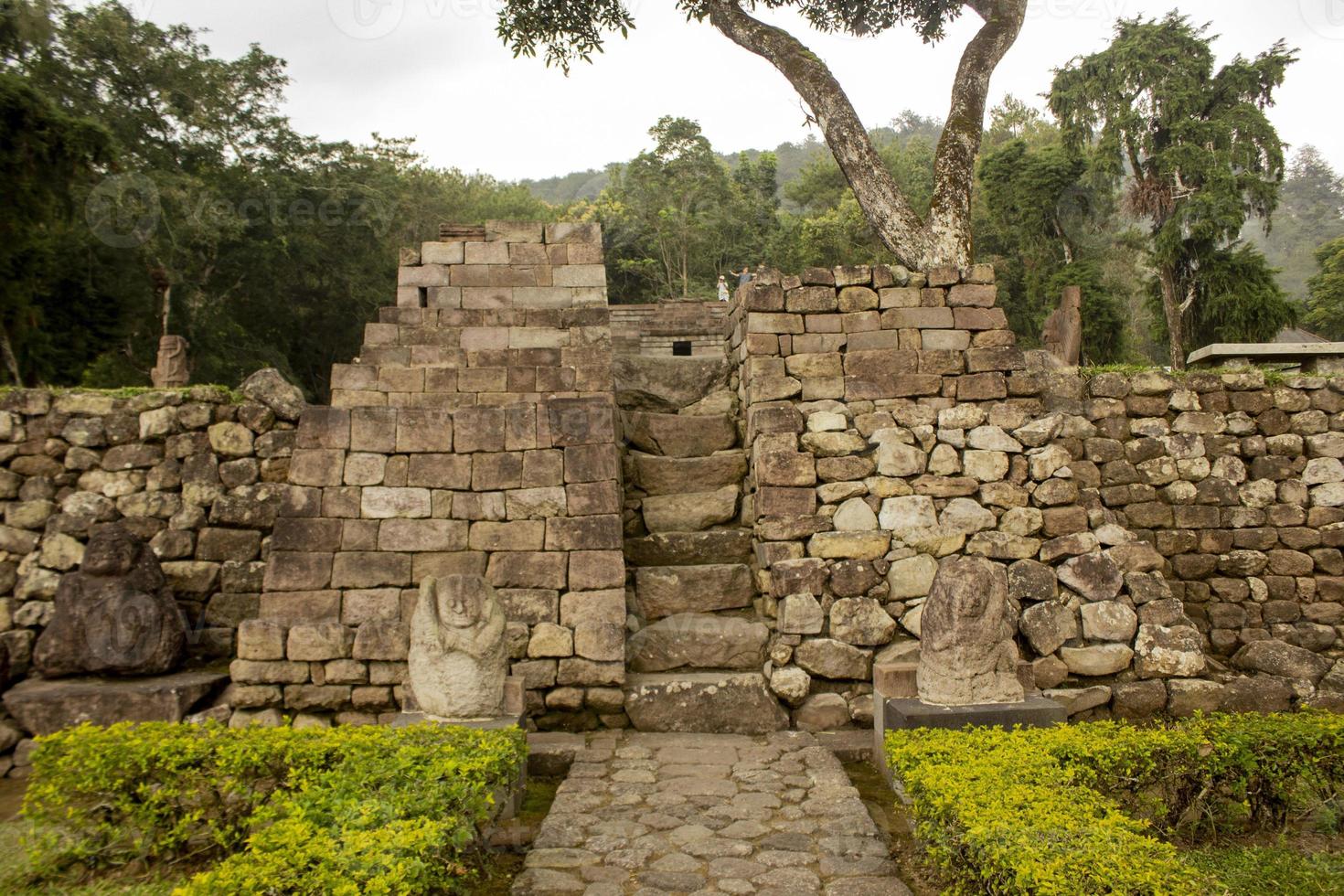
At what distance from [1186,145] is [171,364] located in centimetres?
1906

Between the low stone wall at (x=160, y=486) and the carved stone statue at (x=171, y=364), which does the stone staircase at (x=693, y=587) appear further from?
the carved stone statue at (x=171, y=364)

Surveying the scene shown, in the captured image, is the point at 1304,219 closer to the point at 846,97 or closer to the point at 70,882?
the point at 846,97

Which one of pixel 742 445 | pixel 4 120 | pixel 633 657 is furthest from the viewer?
pixel 4 120

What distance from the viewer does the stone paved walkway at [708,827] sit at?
4.29 metres

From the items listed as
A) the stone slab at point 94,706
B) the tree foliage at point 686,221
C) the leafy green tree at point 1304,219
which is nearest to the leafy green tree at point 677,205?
the tree foliage at point 686,221

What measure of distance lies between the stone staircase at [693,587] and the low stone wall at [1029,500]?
0.30 m

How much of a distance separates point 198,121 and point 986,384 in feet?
63.3

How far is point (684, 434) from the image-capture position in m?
8.93

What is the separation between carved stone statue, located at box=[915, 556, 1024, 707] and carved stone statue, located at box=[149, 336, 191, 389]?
8606 mm

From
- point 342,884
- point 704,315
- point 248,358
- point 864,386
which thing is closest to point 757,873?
point 342,884

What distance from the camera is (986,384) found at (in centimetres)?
788

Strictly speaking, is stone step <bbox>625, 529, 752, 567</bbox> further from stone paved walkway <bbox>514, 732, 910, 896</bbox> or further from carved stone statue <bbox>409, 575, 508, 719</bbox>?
carved stone statue <bbox>409, 575, 508, 719</bbox>

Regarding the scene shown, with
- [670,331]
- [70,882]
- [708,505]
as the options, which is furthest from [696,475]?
[670,331]

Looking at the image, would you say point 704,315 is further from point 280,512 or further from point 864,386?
point 280,512
